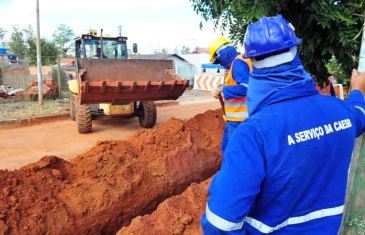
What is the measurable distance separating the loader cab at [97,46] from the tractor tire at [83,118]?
91.6 inches

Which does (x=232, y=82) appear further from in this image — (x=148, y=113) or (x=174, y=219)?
(x=148, y=113)

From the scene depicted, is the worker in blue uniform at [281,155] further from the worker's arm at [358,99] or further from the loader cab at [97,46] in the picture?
the loader cab at [97,46]

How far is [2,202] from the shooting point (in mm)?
3568

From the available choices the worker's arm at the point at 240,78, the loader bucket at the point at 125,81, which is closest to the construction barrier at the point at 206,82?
the loader bucket at the point at 125,81

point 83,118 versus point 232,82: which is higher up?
point 232,82

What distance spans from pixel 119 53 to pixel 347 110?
9565 millimetres

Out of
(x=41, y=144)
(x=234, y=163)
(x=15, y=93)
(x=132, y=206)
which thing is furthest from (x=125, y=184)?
(x=15, y=93)

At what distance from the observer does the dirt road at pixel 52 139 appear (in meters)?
6.93

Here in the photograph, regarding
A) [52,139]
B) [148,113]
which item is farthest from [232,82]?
[52,139]

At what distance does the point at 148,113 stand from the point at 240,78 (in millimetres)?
5295

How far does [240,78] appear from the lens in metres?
3.87

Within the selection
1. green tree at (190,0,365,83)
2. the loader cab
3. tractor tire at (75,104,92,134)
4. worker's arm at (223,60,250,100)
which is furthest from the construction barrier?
worker's arm at (223,60,250,100)

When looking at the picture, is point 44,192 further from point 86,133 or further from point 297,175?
point 86,133

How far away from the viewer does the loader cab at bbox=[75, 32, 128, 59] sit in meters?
9.87
